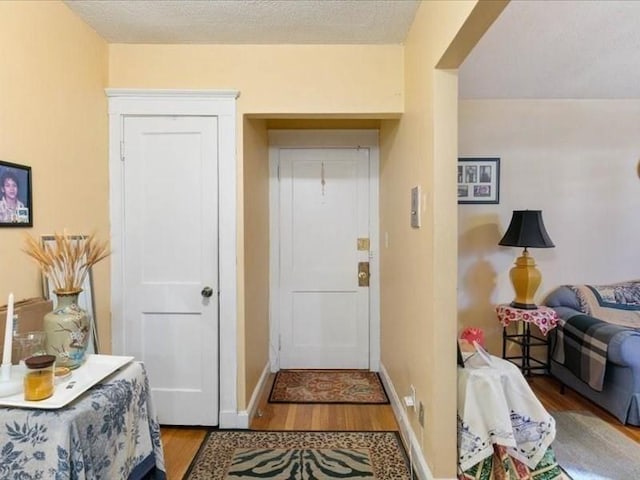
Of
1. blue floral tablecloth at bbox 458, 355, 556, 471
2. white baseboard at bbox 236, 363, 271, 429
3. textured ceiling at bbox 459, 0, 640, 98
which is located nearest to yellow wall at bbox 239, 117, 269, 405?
white baseboard at bbox 236, 363, 271, 429

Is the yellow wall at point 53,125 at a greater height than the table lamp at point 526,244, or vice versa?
the yellow wall at point 53,125

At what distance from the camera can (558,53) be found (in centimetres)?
230

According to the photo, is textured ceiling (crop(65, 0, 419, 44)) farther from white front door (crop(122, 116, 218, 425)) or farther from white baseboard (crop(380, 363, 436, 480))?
white baseboard (crop(380, 363, 436, 480))

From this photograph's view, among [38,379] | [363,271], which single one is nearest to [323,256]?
[363,271]

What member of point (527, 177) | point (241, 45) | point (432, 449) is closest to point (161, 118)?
point (241, 45)

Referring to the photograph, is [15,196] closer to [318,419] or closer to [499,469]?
[318,419]

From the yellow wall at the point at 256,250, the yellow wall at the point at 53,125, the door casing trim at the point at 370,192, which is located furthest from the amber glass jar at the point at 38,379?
the door casing trim at the point at 370,192

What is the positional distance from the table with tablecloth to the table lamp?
1210 millimetres

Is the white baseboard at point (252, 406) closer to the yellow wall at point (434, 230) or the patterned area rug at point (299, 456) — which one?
the patterned area rug at point (299, 456)

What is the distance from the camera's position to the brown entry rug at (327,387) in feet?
8.75

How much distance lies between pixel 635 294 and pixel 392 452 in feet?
8.10

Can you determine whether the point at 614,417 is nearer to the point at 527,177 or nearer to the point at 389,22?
the point at 527,177

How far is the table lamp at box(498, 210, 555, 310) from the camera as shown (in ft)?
8.58

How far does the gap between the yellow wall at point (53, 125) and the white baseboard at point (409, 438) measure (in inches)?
75.5
